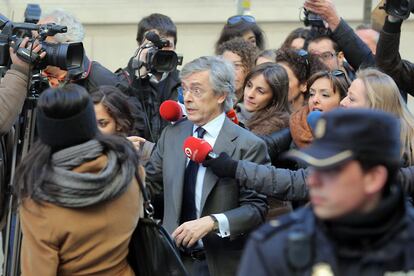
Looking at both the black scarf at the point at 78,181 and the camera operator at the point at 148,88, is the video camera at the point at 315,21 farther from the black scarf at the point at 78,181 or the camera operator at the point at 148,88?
the black scarf at the point at 78,181

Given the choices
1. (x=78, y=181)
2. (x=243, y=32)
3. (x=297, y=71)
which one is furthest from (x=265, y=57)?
(x=78, y=181)

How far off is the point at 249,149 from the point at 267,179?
0.73ft

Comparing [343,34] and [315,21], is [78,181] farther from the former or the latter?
[315,21]

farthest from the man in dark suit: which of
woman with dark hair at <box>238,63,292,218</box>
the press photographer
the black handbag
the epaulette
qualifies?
the epaulette

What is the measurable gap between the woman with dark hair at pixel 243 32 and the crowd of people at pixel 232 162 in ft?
1.93

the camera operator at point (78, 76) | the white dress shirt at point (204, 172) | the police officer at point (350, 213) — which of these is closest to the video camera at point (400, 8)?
the white dress shirt at point (204, 172)

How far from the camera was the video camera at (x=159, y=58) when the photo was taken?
594 centimetres

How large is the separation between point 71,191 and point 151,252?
21.9 inches

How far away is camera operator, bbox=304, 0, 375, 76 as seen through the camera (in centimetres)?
625

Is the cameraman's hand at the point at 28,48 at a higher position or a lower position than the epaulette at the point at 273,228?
lower

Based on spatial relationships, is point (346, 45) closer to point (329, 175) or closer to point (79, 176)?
point (79, 176)

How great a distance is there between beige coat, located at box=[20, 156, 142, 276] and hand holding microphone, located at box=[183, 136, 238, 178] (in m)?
0.74

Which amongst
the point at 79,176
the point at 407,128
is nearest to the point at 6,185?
the point at 79,176

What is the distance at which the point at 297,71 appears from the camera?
252 inches
